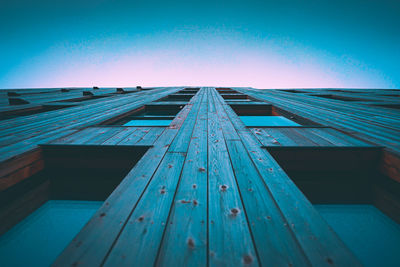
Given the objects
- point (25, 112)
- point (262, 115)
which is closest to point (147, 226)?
point (262, 115)

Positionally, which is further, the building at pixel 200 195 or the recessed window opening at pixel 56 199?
the recessed window opening at pixel 56 199

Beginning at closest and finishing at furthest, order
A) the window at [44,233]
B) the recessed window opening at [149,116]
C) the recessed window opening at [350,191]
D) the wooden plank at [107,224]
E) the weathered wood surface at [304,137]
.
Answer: the wooden plank at [107,224] < the window at [44,233] < the recessed window opening at [350,191] < the weathered wood surface at [304,137] < the recessed window opening at [149,116]

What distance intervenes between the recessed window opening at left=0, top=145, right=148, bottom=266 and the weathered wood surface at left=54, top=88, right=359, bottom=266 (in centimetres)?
86

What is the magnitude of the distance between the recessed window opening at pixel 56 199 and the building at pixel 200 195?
0.04 ft

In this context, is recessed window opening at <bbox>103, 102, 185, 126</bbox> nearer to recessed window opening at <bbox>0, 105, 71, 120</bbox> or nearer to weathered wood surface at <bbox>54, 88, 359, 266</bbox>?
weathered wood surface at <bbox>54, 88, 359, 266</bbox>

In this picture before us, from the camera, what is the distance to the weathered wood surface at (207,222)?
898 mm

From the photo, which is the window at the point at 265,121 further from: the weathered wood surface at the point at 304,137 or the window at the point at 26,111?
the window at the point at 26,111

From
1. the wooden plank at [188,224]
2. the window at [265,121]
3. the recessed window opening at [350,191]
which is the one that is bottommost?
the recessed window opening at [350,191]

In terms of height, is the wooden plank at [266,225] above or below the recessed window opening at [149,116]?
below

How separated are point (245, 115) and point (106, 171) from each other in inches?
179

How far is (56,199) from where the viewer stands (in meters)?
2.10

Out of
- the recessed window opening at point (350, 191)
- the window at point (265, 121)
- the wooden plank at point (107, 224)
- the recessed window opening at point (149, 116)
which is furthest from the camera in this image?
the window at point (265, 121)

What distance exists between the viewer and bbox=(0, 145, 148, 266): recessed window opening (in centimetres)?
157

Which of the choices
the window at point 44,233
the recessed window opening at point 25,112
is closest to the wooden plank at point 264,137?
the window at point 44,233
